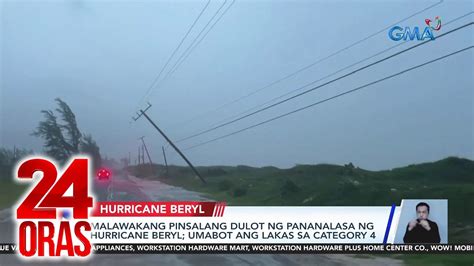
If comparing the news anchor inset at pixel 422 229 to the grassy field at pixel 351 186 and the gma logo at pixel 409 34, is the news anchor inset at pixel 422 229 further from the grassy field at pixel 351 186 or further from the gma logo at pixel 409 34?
the gma logo at pixel 409 34

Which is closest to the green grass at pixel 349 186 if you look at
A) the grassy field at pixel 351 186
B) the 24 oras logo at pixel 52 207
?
the grassy field at pixel 351 186

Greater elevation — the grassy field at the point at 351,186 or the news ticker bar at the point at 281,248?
the grassy field at the point at 351,186

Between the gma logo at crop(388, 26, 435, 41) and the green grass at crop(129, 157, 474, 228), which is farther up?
the gma logo at crop(388, 26, 435, 41)

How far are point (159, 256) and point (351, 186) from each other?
1.53 m

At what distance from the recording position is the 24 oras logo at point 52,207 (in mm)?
2949

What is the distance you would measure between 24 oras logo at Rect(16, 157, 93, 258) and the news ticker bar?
246 mm

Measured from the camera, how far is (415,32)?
9.81ft

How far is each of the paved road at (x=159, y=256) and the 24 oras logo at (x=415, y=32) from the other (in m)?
1.69

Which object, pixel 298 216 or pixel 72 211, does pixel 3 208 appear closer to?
pixel 72 211

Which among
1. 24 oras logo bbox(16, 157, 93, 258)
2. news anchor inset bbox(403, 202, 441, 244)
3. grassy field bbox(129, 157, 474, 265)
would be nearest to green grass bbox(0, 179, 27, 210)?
24 oras logo bbox(16, 157, 93, 258)

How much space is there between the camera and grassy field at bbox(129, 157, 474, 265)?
2992 mm

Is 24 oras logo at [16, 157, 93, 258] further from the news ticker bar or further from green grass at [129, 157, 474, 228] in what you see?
green grass at [129, 157, 474, 228]

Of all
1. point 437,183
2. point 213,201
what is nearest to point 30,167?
point 213,201

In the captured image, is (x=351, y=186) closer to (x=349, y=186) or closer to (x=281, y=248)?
(x=349, y=186)
